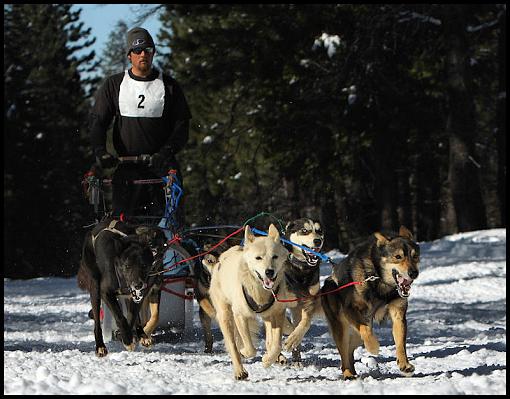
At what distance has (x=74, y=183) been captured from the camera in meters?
44.8

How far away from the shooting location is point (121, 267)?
24.8 feet

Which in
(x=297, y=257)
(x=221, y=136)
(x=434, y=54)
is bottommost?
(x=297, y=257)

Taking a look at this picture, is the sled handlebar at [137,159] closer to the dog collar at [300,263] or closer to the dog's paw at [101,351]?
the dog's paw at [101,351]

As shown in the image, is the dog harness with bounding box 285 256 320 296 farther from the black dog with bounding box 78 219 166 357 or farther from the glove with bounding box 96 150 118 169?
the glove with bounding box 96 150 118 169

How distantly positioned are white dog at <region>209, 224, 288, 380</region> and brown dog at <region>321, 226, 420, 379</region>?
1.43 feet

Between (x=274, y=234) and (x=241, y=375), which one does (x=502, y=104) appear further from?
(x=241, y=375)

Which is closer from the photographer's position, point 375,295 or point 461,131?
point 375,295

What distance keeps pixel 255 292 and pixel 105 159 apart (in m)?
2.71

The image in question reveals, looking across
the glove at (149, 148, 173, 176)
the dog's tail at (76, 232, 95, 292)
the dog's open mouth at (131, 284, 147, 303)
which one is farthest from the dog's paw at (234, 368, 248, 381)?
the glove at (149, 148, 173, 176)

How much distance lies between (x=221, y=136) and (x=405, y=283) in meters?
20.7

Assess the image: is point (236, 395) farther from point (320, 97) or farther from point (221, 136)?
point (221, 136)

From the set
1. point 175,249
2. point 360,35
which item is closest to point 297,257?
point 175,249

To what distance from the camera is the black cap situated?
8.23 metres

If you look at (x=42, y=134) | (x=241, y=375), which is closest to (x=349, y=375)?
(x=241, y=375)
